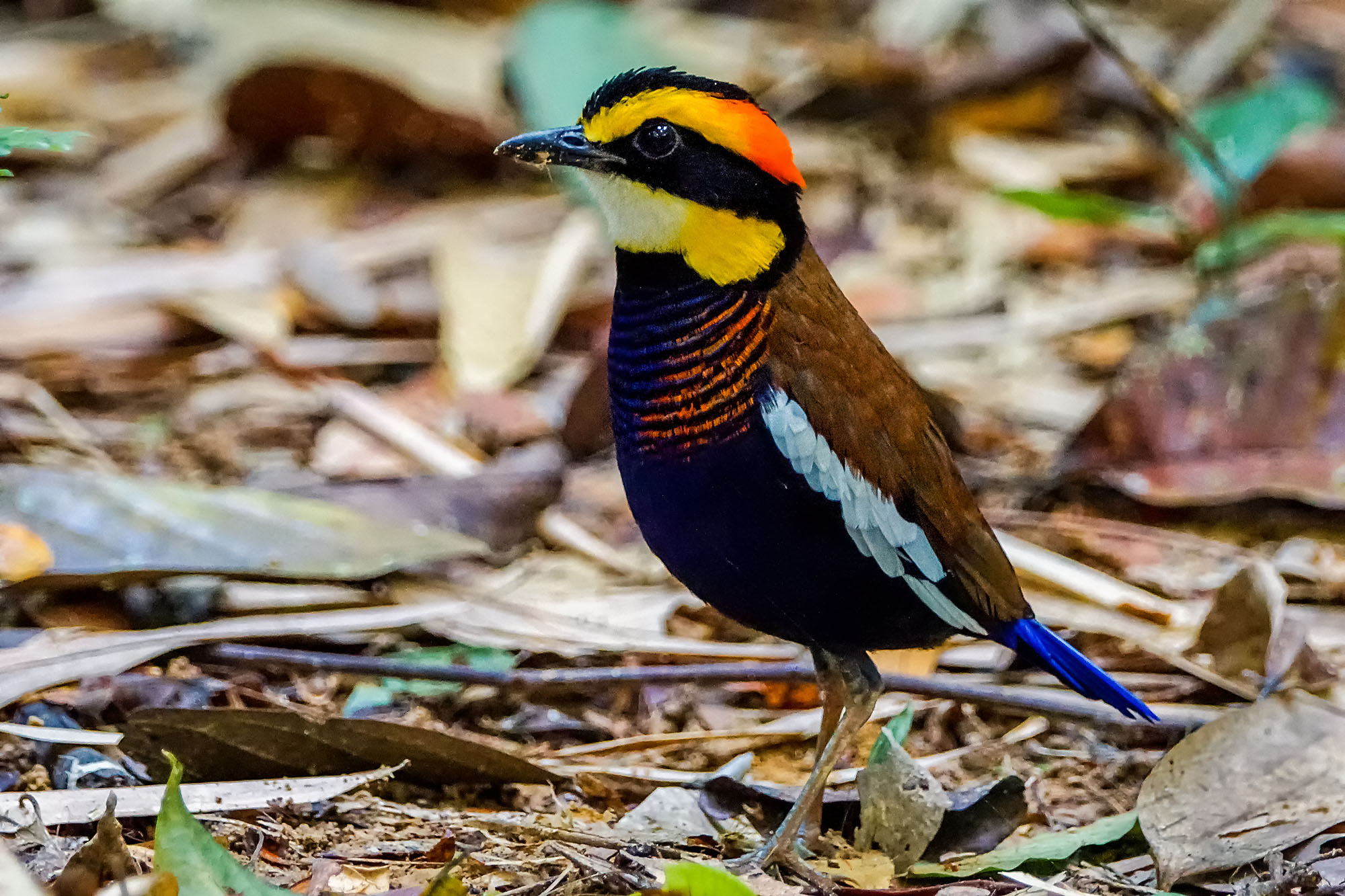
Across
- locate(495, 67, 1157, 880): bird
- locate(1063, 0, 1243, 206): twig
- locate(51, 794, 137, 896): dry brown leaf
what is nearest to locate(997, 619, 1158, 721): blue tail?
locate(495, 67, 1157, 880): bird

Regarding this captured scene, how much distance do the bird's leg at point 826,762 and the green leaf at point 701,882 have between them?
0.57 m

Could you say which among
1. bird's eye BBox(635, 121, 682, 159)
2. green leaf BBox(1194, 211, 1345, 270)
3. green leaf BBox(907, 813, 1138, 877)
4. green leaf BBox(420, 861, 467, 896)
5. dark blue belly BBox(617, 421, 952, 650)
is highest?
bird's eye BBox(635, 121, 682, 159)

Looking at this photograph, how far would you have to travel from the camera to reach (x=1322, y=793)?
10.1 feet

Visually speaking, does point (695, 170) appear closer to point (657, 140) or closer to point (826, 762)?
point (657, 140)

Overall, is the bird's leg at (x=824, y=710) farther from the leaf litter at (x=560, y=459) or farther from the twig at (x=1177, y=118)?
the twig at (x=1177, y=118)

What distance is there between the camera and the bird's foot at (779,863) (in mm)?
2932

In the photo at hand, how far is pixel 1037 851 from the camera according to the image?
289 centimetres

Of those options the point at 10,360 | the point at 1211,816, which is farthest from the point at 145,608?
the point at 1211,816

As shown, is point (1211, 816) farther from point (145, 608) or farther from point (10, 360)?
point (10, 360)

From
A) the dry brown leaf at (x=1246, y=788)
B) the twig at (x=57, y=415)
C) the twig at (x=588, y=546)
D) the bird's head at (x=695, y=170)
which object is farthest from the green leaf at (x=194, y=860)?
the twig at (x=57, y=415)

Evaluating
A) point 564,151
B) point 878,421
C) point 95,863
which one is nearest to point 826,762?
point 878,421

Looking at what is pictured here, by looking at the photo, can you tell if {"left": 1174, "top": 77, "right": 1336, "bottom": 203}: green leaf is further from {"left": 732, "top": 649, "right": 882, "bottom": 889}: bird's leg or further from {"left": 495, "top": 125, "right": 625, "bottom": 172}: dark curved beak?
{"left": 495, "top": 125, "right": 625, "bottom": 172}: dark curved beak

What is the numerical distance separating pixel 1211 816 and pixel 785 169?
56.3 inches

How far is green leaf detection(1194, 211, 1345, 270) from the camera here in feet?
15.9
